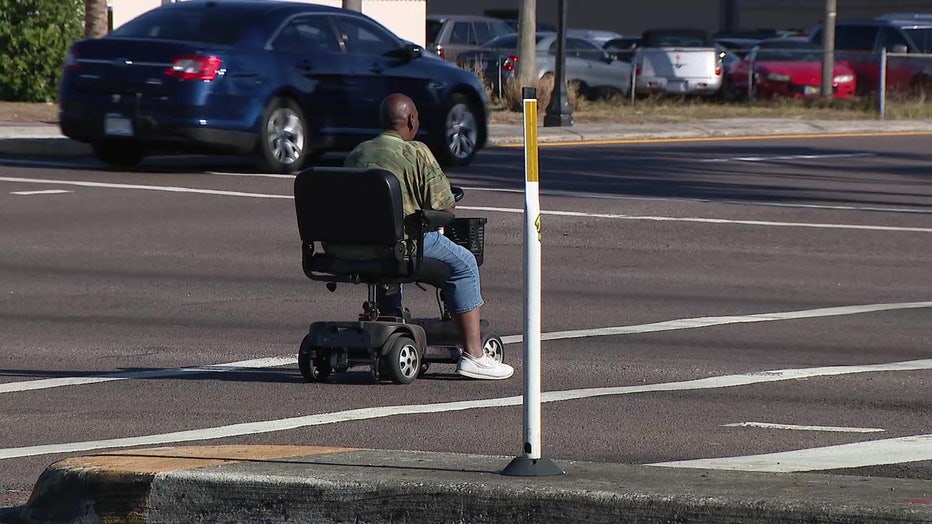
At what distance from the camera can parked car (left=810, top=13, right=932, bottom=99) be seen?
36031 mm

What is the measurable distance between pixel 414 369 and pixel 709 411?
62.3 inches

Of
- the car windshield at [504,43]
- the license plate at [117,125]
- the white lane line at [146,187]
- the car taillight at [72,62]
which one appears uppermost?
the car windshield at [504,43]

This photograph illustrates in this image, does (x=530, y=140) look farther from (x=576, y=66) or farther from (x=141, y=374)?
(x=576, y=66)

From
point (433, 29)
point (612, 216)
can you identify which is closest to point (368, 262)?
point (612, 216)

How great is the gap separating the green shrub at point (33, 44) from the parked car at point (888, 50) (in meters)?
16.4

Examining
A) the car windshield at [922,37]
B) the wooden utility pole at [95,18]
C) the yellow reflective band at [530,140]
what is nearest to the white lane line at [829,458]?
the yellow reflective band at [530,140]

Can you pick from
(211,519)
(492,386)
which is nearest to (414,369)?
(492,386)

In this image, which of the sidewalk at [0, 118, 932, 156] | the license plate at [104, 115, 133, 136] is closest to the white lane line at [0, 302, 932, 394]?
the license plate at [104, 115, 133, 136]

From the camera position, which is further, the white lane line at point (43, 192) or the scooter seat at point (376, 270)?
the white lane line at point (43, 192)

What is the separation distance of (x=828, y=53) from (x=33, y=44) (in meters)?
15.9

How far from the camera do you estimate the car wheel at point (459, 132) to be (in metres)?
20.3

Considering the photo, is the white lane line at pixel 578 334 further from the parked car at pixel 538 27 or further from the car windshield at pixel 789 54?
the parked car at pixel 538 27

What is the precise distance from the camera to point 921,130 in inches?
1220

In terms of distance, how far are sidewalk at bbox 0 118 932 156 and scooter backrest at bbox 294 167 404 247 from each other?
13.0m
